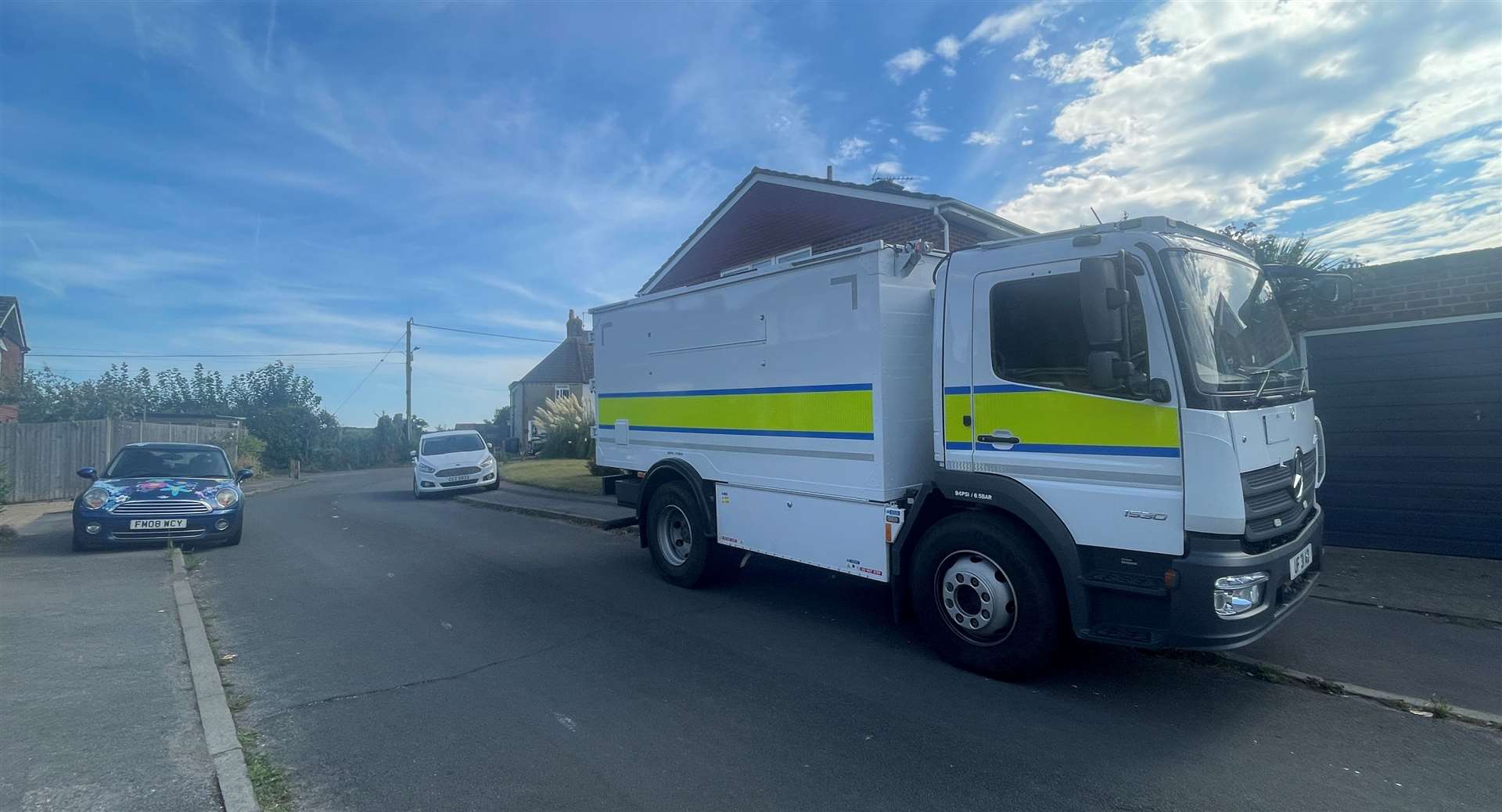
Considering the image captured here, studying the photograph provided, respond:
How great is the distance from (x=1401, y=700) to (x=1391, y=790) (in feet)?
4.06

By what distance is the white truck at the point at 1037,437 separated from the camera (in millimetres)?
4277

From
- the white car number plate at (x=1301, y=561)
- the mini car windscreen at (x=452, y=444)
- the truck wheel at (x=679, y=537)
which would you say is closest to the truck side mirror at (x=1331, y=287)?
the white car number plate at (x=1301, y=561)

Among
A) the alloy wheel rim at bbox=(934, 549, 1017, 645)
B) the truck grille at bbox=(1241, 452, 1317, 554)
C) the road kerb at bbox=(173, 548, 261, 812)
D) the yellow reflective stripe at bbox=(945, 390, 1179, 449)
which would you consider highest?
the yellow reflective stripe at bbox=(945, 390, 1179, 449)

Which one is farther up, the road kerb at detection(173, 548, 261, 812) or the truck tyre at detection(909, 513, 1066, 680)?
the truck tyre at detection(909, 513, 1066, 680)

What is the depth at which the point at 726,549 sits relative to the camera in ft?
24.6

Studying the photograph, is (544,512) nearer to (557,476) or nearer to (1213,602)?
(557,476)

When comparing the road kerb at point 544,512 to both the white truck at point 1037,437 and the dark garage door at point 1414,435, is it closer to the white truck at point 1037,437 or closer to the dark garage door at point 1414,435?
the white truck at point 1037,437

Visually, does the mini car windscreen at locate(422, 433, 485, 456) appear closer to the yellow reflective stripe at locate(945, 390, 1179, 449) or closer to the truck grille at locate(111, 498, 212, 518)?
the truck grille at locate(111, 498, 212, 518)

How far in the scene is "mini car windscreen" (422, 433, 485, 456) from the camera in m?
18.2

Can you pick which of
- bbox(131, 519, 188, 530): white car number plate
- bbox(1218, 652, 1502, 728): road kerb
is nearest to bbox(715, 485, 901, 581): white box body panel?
bbox(1218, 652, 1502, 728): road kerb

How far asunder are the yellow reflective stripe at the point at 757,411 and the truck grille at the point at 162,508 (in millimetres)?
5868

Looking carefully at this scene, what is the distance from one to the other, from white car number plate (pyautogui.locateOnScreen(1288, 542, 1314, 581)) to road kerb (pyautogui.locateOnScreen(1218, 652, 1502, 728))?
673 millimetres

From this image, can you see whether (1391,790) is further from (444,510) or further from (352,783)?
(444,510)

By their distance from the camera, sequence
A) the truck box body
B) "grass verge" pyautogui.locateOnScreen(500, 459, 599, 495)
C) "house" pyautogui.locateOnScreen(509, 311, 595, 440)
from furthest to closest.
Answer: "house" pyautogui.locateOnScreen(509, 311, 595, 440)
"grass verge" pyautogui.locateOnScreen(500, 459, 599, 495)
the truck box body
